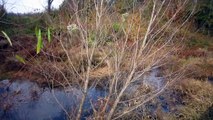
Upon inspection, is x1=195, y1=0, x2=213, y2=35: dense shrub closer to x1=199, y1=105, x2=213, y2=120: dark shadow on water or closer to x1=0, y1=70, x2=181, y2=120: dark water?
x1=0, y1=70, x2=181, y2=120: dark water

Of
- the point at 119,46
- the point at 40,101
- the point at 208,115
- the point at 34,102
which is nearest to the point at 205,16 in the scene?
the point at 208,115

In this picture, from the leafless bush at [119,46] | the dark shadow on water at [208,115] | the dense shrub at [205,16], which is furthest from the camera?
the dense shrub at [205,16]

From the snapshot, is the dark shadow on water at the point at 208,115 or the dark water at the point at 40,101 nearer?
the dark shadow on water at the point at 208,115

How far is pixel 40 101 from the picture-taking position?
30.2 ft

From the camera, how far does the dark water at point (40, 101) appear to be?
8.21 meters

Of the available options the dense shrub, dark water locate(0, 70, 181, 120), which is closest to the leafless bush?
dark water locate(0, 70, 181, 120)

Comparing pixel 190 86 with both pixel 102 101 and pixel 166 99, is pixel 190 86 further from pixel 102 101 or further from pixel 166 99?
pixel 102 101

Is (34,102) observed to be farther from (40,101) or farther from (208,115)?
(208,115)

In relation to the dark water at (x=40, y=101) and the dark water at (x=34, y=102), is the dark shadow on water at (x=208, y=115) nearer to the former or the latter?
the dark water at (x=40, y=101)

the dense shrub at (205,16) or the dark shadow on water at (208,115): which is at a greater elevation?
the dense shrub at (205,16)

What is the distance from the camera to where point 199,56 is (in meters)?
14.7

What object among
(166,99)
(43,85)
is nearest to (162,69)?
(166,99)

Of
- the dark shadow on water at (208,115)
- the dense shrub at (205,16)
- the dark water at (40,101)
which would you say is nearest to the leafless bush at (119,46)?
the dark water at (40,101)

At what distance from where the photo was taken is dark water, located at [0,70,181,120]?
821 cm
